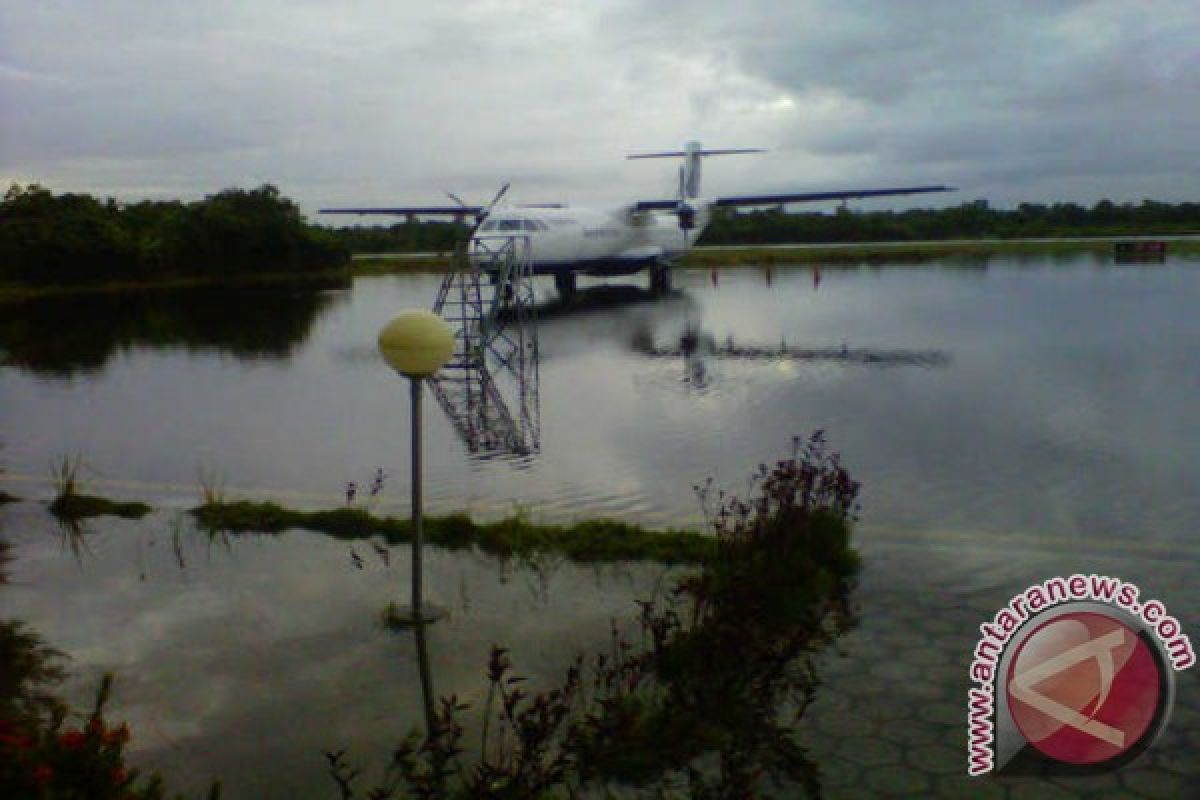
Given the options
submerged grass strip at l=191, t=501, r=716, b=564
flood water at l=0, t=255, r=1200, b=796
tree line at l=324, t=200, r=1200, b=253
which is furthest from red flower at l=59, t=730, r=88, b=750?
tree line at l=324, t=200, r=1200, b=253

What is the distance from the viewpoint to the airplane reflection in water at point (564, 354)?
11117mm

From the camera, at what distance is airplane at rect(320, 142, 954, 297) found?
27.0 m

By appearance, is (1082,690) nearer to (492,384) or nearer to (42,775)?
(42,775)

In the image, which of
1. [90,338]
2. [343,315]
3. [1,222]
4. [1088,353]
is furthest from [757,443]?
[1,222]

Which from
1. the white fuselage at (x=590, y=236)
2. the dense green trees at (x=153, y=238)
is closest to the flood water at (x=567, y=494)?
the white fuselage at (x=590, y=236)

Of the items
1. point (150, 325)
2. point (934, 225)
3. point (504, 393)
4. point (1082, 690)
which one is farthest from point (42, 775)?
point (934, 225)

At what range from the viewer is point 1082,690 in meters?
4.09

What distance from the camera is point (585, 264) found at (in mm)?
31844

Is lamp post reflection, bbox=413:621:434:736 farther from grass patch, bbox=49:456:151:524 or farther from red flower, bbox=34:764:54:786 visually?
grass patch, bbox=49:456:151:524

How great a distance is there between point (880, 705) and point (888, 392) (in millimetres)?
9253

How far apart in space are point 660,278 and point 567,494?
27097 millimetres

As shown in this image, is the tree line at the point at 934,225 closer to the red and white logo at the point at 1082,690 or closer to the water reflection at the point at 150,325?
the water reflection at the point at 150,325

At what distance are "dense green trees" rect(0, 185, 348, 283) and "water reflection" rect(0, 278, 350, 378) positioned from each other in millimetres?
3483

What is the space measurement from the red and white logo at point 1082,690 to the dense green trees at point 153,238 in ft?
158
